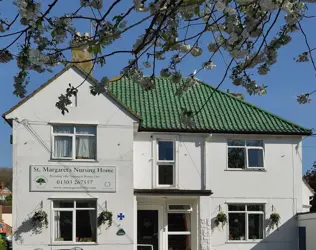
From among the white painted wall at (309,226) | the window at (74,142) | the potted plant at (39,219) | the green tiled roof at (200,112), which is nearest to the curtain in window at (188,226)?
the green tiled roof at (200,112)

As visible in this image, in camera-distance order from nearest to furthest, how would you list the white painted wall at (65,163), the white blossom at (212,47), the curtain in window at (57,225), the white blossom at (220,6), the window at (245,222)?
the white blossom at (220,6)
the white blossom at (212,47)
the white painted wall at (65,163)
the curtain in window at (57,225)
the window at (245,222)

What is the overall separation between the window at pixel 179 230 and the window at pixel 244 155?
2703 millimetres

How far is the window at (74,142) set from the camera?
24.5 metres

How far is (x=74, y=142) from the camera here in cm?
2444

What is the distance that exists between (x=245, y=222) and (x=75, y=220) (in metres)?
6.85

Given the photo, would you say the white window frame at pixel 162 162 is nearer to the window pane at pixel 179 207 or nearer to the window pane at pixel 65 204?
the window pane at pixel 179 207

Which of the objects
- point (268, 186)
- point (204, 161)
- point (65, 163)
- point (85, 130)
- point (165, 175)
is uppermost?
point (85, 130)

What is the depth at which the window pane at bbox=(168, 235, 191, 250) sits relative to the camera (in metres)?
26.5

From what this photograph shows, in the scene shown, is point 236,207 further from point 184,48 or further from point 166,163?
point 184,48

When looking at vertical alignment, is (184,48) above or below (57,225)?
above

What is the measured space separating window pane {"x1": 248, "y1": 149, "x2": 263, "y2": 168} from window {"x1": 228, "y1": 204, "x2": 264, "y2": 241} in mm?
1611

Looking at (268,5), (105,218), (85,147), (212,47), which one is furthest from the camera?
(85,147)

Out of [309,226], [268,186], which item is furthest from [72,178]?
[309,226]

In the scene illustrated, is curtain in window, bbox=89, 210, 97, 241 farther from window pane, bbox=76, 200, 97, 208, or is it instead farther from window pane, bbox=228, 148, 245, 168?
window pane, bbox=228, 148, 245, 168
